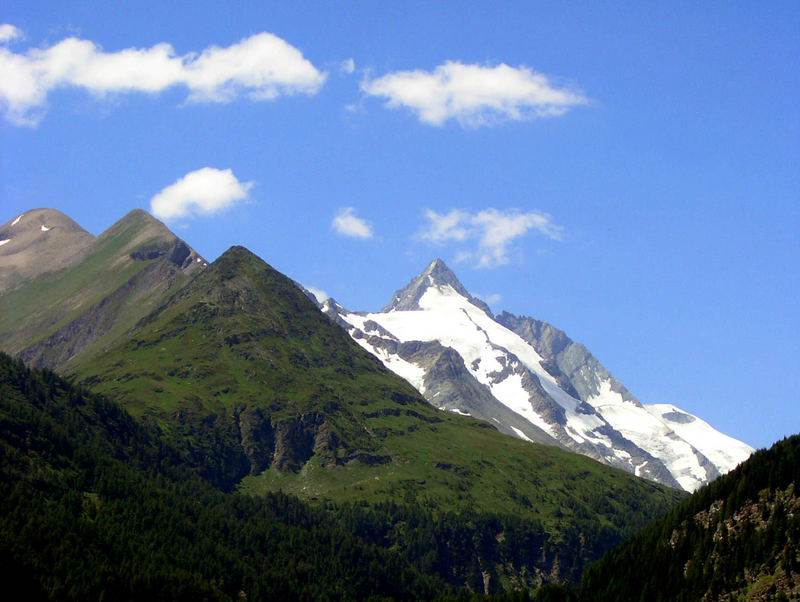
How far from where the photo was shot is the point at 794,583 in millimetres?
198375
